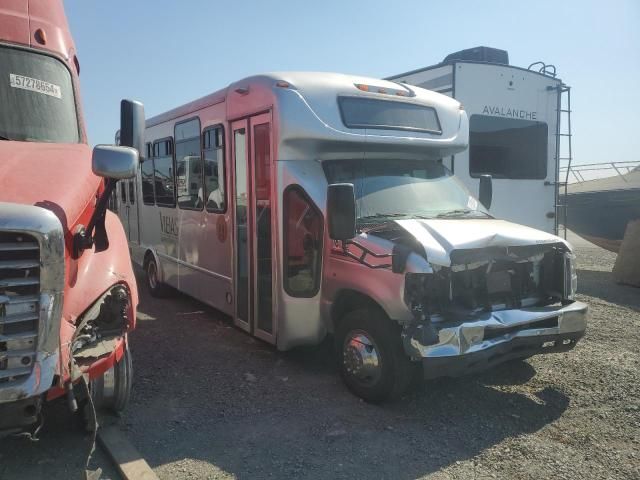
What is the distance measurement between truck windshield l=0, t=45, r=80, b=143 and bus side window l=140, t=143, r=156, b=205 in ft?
13.9

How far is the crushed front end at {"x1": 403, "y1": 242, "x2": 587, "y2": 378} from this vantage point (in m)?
3.89

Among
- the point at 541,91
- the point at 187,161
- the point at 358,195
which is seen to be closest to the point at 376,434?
the point at 358,195

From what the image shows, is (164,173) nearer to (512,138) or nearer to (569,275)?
(512,138)

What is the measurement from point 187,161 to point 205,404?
12.3 feet

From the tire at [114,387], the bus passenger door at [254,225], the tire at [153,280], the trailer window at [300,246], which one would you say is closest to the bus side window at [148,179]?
the tire at [153,280]

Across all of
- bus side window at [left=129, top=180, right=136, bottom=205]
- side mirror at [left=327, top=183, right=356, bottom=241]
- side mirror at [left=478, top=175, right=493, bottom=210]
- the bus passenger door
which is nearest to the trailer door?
side mirror at [left=478, top=175, right=493, bottom=210]

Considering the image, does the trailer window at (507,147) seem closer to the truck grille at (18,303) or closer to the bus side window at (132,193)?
the bus side window at (132,193)

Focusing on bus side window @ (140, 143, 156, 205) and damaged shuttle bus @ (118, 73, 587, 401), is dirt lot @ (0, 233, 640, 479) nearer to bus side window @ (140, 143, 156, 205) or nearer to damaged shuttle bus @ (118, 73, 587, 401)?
damaged shuttle bus @ (118, 73, 587, 401)

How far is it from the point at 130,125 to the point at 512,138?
6.50 m

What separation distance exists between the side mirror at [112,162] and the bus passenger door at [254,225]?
6.72 ft

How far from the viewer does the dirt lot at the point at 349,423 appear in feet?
11.5

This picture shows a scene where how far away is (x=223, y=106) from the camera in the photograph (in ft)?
19.7

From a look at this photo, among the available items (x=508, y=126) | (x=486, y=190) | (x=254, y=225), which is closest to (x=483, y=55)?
(x=508, y=126)

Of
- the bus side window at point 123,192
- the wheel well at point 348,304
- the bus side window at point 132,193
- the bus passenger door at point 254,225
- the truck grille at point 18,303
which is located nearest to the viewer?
the truck grille at point 18,303
